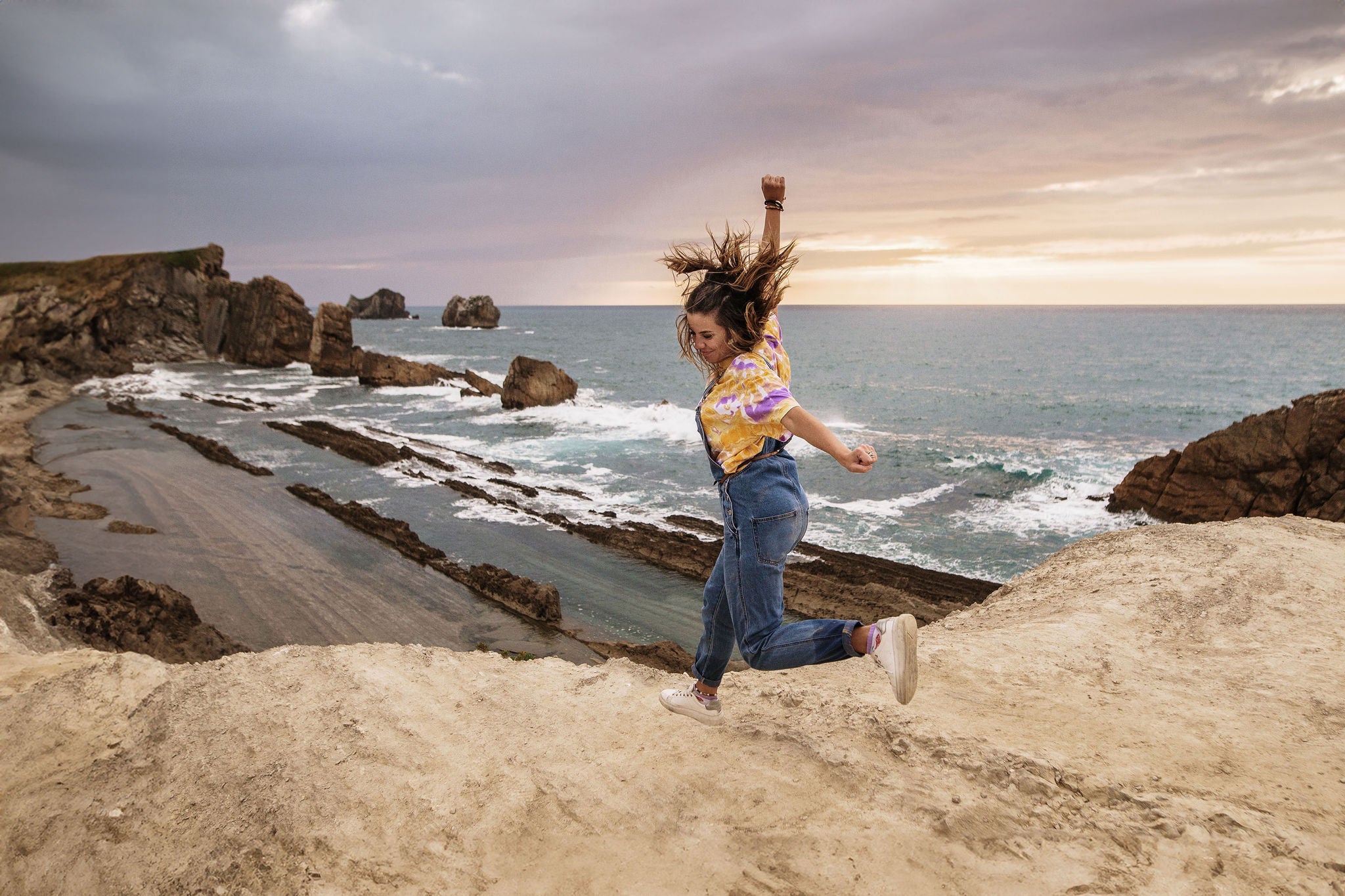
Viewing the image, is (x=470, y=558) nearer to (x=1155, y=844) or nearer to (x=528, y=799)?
(x=528, y=799)

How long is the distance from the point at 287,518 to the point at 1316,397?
19.3 m

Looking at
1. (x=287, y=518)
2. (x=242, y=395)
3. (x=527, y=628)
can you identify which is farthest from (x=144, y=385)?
(x=527, y=628)

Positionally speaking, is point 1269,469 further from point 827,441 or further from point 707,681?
point 827,441

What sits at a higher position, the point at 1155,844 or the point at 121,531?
the point at 1155,844

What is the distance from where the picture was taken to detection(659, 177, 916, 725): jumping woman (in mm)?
2863

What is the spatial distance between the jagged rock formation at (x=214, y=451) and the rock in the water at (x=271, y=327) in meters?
30.0

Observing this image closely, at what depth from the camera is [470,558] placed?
1287cm

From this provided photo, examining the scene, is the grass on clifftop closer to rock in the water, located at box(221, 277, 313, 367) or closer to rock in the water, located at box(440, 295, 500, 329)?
rock in the water, located at box(221, 277, 313, 367)

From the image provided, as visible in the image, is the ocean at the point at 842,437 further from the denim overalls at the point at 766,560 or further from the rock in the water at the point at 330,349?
the rock in the water at the point at 330,349

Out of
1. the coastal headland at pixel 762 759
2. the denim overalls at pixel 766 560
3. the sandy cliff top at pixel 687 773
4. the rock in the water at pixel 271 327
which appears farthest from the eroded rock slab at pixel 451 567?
the rock in the water at pixel 271 327

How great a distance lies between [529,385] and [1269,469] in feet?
87.0

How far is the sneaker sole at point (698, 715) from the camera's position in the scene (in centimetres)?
367

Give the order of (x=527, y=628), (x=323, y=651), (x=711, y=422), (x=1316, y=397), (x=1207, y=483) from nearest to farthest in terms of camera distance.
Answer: (x=711, y=422), (x=323, y=651), (x=527, y=628), (x=1316, y=397), (x=1207, y=483)

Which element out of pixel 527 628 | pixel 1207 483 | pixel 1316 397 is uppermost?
pixel 1316 397
